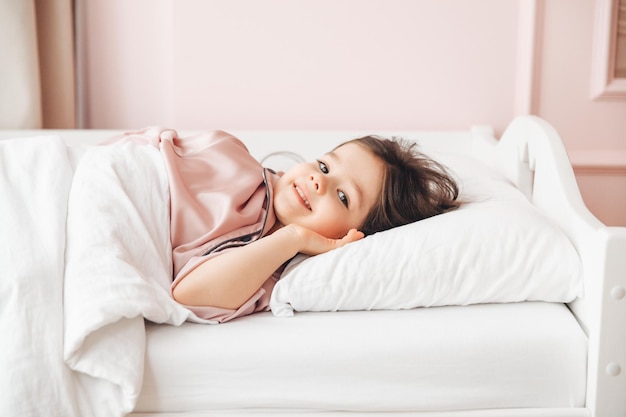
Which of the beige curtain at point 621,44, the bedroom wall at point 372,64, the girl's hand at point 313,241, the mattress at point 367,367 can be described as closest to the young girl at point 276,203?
the girl's hand at point 313,241

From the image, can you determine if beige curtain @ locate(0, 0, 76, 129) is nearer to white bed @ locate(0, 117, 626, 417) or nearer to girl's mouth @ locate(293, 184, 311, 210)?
white bed @ locate(0, 117, 626, 417)

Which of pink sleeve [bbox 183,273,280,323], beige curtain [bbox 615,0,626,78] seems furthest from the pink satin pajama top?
beige curtain [bbox 615,0,626,78]

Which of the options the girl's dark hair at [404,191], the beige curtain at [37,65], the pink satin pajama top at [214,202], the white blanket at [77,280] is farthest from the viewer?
the beige curtain at [37,65]

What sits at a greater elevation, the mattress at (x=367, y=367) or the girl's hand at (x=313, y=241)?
the girl's hand at (x=313, y=241)

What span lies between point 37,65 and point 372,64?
2.85ft

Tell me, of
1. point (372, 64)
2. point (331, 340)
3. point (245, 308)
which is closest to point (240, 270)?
point (245, 308)

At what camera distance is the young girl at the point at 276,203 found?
126 cm

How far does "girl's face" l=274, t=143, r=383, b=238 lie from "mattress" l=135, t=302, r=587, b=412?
0.26m

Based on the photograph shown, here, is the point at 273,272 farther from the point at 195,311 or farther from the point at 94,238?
the point at 94,238

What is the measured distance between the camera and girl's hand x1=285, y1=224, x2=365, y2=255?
130 centimetres

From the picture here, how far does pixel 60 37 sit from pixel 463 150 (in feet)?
3.59

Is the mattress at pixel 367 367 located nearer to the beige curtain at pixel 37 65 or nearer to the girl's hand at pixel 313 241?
the girl's hand at pixel 313 241

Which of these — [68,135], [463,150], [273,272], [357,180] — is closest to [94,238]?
[273,272]

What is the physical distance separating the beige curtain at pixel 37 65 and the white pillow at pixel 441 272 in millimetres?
1042
